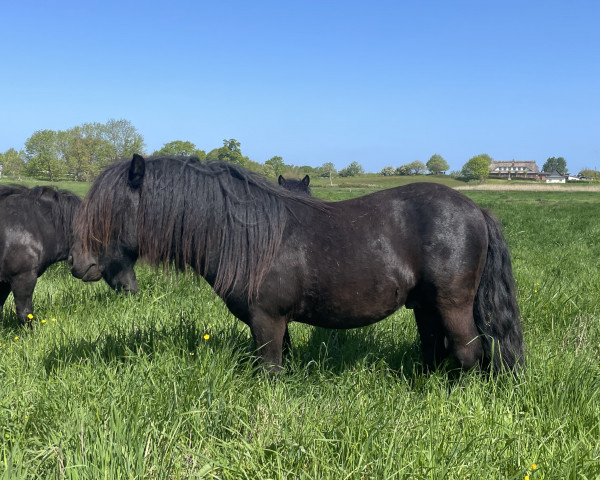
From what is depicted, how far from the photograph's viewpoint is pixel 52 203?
18.7ft

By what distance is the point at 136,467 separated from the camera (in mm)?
2014

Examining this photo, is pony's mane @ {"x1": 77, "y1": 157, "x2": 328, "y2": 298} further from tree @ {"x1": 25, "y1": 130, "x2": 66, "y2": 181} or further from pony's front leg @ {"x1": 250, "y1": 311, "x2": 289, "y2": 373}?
tree @ {"x1": 25, "y1": 130, "x2": 66, "y2": 181}

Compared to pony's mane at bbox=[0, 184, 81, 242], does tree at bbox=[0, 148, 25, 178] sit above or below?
above

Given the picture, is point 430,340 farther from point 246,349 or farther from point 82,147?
point 82,147

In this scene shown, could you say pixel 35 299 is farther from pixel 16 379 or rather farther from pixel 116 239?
pixel 116 239

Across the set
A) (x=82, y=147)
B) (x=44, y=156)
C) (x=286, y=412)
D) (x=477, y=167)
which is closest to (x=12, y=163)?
(x=44, y=156)

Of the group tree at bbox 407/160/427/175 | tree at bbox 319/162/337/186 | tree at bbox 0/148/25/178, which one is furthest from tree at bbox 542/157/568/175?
tree at bbox 0/148/25/178

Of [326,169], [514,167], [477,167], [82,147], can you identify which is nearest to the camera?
[82,147]

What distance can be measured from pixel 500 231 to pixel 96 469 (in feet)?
9.79

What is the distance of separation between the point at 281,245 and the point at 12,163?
316ft

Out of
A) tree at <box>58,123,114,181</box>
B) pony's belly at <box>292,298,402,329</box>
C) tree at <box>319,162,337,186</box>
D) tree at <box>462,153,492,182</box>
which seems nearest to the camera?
pony's belly at <box>292,298,402,329</box>

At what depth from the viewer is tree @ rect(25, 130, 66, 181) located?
70000 millimetres

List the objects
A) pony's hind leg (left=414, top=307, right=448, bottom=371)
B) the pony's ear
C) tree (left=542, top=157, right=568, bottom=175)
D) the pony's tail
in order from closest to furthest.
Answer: the pony's ear < the pony's tail < pony's hind leg (left=414, top=307, right=448, bottom=371) < tree (left=542, top=157, right=568, bottom=175)

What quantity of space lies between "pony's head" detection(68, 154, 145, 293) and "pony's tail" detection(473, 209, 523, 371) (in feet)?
8.45
